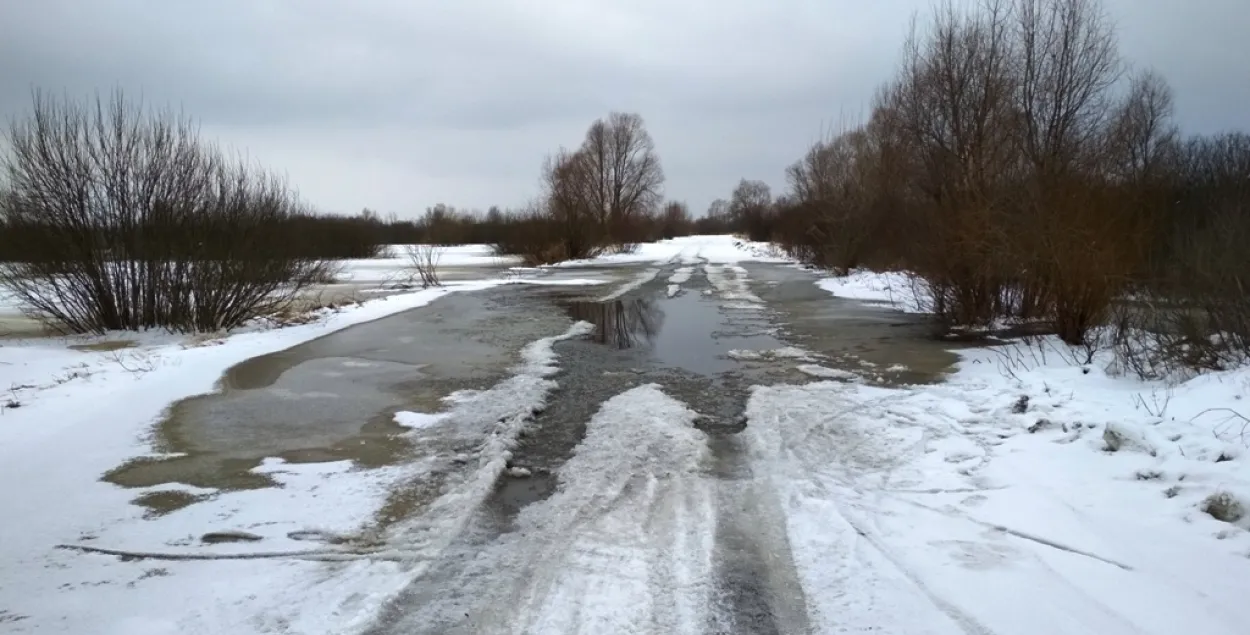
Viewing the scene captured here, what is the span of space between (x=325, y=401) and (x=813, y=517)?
5965 millimetres

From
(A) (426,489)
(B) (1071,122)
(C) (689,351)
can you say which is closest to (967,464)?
(A) (426,489)

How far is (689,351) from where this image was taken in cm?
1219

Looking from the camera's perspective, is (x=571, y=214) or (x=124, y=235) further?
(x=571, y=214)

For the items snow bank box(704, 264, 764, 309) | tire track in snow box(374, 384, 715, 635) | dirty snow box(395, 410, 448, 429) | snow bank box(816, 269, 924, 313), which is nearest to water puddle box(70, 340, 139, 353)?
dirty snow box(395, 410, 448, 429)

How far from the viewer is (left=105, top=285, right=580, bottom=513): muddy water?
20.5ft

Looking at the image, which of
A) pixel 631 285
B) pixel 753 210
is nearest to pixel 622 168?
pixel 753 210

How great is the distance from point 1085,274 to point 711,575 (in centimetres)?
942

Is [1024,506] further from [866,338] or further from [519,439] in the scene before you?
[866,338]

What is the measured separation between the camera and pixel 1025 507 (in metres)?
5.11

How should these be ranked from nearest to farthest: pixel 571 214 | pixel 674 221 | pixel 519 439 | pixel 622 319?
pixel 519 439
pixel 622 319
pixel 571 214
pixel 674 221

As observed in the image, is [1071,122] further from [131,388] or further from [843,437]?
[131,388]

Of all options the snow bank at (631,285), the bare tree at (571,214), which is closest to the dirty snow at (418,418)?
the snow bank at (631,285)

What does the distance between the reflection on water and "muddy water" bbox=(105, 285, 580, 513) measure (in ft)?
3.60

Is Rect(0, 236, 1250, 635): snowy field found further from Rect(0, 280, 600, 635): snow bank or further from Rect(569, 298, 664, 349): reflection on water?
Rect(569, 298, 664, 349): reflection on water
